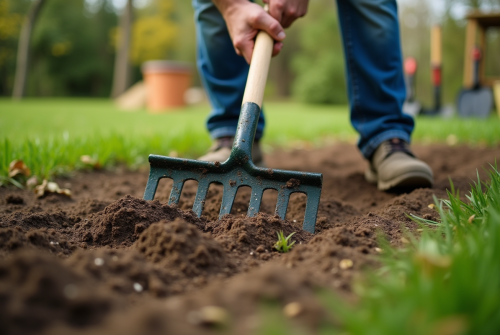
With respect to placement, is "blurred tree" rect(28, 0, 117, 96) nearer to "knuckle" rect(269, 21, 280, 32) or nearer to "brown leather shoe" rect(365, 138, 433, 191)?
"knuckle" rect(269, 21, 280, 32)

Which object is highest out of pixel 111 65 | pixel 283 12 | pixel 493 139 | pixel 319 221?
pixel 111 65

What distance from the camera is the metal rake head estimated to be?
1.45 m

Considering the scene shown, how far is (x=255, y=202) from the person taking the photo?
1458mm

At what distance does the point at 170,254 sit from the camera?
103 cm

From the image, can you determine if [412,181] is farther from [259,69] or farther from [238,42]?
[238,42]

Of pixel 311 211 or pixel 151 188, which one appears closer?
pixel 311 211

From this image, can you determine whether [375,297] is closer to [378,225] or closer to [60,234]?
[378,225]

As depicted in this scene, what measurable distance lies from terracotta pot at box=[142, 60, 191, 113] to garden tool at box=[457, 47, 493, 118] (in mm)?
6964

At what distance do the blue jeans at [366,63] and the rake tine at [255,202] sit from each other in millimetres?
952

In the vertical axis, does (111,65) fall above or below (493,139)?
above

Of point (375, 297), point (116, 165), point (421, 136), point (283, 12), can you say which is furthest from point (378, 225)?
point (421, 136)

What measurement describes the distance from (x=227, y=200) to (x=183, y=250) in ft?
1.53

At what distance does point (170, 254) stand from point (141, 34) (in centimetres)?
2819

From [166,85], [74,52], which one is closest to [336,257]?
[166,85]
